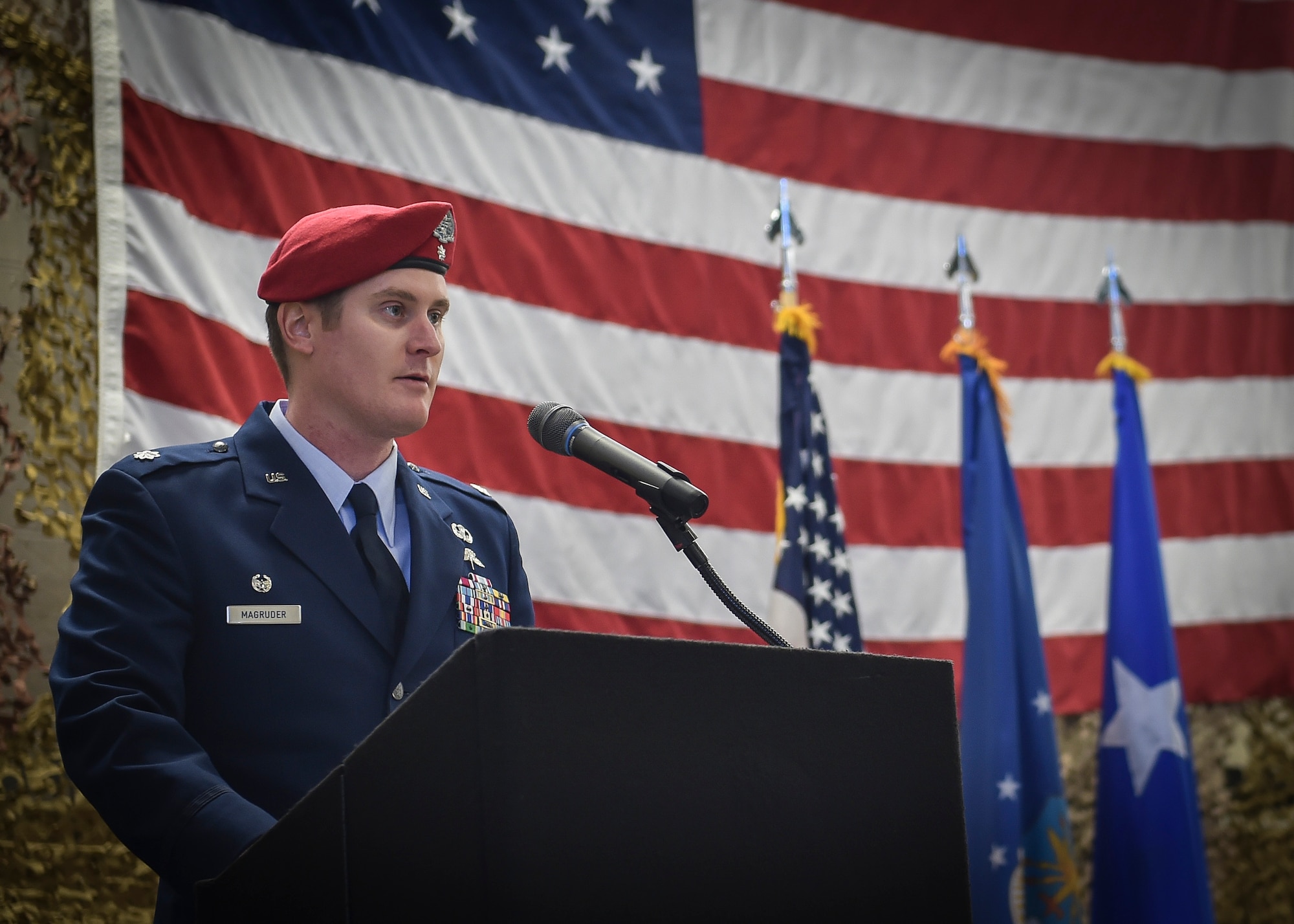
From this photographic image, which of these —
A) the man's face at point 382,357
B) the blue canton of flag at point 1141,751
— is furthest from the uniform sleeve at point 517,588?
the blue canton of flag at point 1141,751

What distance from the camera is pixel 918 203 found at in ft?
12.7

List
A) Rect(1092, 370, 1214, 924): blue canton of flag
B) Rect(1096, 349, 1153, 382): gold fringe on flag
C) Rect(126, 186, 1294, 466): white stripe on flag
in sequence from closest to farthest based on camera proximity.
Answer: Rect(126, 186, 1294, 466): white stripe on flag < Rect(1092, 370, 1214, 924): blue canton of flag < Rect(1096, 349, 1153, 382): gold fringe on flag

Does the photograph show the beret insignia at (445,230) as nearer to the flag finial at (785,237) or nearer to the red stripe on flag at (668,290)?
the red stripe on flag at (668,290)

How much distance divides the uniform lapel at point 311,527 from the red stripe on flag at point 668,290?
1164 millimetres

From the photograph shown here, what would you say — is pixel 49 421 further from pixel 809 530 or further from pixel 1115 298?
pixel 1115 298

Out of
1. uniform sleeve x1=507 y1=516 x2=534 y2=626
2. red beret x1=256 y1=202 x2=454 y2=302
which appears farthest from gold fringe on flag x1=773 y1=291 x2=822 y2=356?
red beret x1=256 y1=202 x2=454 y2=302

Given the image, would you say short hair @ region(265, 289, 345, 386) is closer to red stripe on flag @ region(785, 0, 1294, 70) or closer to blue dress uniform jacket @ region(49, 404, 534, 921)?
blue dress uniform jacket @ region(49, 404, 534, 921)

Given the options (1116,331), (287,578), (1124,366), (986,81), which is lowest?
(287,578)

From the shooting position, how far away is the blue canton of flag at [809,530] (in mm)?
2863

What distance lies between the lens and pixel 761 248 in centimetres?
353

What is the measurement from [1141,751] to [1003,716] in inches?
20.7

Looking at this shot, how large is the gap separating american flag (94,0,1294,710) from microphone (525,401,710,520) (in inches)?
51.8

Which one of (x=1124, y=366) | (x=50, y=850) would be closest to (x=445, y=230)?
(x=50, y=850)

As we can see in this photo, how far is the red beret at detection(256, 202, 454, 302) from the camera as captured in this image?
1.57 metres
